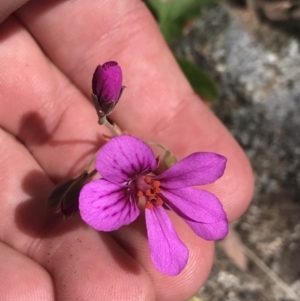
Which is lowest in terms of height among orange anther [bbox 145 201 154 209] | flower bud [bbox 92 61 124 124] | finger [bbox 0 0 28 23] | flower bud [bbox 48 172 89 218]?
orange anther [bbox 145 201 154 209]

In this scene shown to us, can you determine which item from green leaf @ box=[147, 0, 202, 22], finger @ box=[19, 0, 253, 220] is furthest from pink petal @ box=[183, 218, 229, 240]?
green leaf @ box=[147, 0, 202, 22]

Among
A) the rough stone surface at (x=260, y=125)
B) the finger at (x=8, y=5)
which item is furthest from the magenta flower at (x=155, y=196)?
the rough stone surface at (x=260, y=125)

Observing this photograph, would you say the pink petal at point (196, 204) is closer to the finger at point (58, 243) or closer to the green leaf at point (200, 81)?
the finger at point (58, 243)

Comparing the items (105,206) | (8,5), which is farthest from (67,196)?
(8,5)

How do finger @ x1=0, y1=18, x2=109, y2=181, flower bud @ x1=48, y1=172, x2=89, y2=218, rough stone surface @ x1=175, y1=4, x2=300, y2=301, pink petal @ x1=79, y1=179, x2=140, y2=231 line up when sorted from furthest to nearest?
1. rough stone surface @ x1=175, y1=4, x2=300, y2=301
2. finger @ x1=0, y1=18, x2=109, y2=181
3. flower bud @ x1=48, y1=172, x2=89, y2=218
4. pink petal @ x1=79, y1=179, x2=140, y2=231

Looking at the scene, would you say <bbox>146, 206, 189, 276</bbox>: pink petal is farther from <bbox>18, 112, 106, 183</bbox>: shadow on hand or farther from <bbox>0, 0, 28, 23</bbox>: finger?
<bbox>0, 0, 28, 23</bbox>: finger

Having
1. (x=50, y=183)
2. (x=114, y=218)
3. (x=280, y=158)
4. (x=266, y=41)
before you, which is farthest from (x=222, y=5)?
(x=114, y=218)
